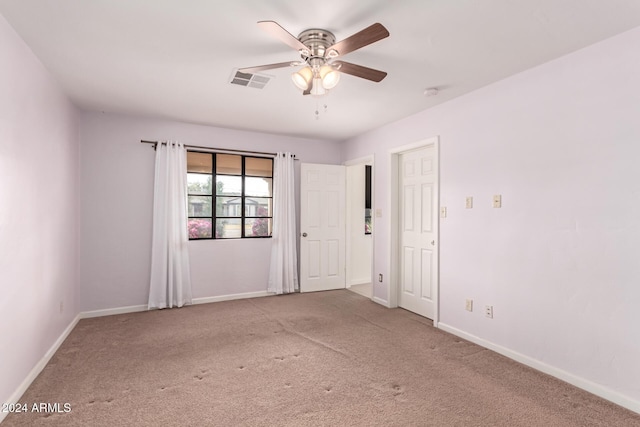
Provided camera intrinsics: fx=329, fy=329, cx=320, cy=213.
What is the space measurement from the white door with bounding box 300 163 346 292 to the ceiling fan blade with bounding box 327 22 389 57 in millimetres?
3297

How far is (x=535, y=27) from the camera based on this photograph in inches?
87.5

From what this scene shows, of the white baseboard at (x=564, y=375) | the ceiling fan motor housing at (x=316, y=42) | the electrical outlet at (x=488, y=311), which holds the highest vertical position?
the ceiling fan motor housing at (x=316, y=42)

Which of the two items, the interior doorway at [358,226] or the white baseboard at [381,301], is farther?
the interior doorway at [358,226]

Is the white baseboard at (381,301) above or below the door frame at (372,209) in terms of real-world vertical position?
below

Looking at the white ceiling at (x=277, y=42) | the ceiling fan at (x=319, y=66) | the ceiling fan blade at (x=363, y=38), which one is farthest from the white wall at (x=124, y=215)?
the ceiling fan blade at (x=363, y=38)

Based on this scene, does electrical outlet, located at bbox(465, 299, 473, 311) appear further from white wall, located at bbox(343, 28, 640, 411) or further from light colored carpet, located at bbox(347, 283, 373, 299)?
light colored carpet, located at bbox(347, 283, 373, 299)

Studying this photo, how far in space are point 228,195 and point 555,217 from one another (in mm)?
4019

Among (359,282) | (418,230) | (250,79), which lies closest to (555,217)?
(418,230)

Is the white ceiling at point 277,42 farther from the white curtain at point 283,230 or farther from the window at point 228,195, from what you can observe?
the white curtain at point 283,230

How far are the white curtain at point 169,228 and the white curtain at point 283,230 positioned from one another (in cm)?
131

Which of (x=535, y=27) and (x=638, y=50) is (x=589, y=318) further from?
(x=535, y=27)

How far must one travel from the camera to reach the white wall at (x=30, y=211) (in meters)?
2.20

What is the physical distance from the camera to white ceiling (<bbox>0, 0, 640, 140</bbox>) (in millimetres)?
2033

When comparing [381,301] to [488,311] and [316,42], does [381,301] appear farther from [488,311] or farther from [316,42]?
[316,42]
